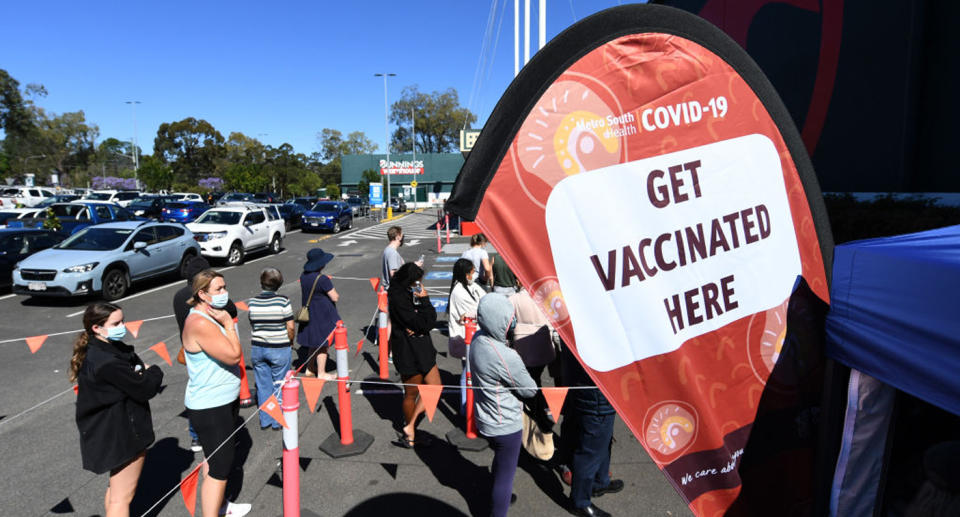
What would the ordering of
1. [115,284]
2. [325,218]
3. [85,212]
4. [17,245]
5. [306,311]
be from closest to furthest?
[306,311], [115,284], [17,245], [85,212], [325,218]

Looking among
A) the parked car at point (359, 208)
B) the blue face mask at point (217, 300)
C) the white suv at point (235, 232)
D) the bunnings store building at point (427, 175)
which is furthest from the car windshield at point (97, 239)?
the bunnings store building at point (427, 175)

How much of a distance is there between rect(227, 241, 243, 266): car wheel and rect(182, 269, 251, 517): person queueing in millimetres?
14928

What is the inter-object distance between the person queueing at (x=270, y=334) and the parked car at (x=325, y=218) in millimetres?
24724

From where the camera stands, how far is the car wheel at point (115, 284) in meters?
11.8

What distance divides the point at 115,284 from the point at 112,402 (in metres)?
10.7

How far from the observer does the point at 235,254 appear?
1770cm

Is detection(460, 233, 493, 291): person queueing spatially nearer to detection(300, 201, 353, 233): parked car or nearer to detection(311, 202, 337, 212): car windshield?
detection(300, 201, 353, 233): parked car

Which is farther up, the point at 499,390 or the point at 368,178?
the point at 368,178

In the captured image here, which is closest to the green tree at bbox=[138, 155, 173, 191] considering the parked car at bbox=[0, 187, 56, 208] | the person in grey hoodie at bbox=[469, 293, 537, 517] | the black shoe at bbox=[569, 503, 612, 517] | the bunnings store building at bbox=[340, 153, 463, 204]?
the parked car at bbox=[0, 187, 56, 208]

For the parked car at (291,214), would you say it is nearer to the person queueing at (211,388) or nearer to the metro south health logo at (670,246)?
the person queueing at (211,388)

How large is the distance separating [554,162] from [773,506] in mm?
1989

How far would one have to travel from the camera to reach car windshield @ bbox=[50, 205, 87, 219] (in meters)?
21.1

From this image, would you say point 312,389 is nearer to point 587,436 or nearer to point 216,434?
point 216,434

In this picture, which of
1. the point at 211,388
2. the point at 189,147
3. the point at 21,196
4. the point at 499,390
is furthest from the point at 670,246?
the point at 189,147
